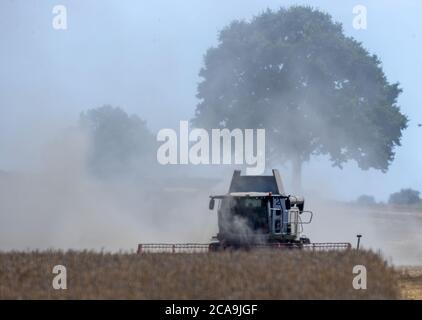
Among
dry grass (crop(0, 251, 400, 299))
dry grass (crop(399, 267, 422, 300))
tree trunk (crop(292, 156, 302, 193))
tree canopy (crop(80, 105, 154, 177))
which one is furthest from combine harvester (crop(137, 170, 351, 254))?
tree trunk (crop(292, 156, 302, 193))

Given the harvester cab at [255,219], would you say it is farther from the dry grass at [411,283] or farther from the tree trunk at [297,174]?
the tree trunk at [297,174]

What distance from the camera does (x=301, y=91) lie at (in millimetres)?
68938

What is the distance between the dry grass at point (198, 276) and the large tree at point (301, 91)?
39.6 m

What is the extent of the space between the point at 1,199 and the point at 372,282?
25898 millimetres

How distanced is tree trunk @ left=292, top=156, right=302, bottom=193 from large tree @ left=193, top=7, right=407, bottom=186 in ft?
0.21

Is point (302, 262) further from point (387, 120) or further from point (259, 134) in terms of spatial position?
point (387, 120)

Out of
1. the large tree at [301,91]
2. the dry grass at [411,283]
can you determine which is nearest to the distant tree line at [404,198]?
the large tree at [301,91]

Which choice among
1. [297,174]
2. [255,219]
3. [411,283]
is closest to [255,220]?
[255,219]

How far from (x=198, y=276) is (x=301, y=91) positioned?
4604 centimetres

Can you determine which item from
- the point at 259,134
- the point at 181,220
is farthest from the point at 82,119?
the point at 259,134

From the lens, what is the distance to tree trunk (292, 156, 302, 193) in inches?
2640

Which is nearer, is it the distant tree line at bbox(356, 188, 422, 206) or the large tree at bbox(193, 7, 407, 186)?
the large tree at bbox(193, 7, 407, 186)

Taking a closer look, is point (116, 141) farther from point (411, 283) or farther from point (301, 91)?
point (411, 283)

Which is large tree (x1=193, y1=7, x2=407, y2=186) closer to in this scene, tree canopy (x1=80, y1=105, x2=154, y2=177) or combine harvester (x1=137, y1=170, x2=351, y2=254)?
tree canopy (x1=80, y1=105, x2=154, y2=177)
